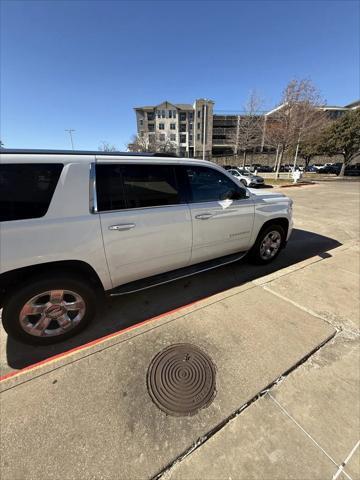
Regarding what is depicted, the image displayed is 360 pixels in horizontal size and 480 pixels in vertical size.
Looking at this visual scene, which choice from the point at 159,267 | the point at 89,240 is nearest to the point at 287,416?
the point at 159,267

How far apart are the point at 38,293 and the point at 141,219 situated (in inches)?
47.9

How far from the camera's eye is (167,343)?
2.35 m

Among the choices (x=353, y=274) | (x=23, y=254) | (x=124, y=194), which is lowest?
(x=353, y=274)

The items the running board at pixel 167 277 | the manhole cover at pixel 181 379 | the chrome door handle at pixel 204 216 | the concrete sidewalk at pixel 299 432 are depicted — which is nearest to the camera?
the concrete sidewalk at pixel 299 432

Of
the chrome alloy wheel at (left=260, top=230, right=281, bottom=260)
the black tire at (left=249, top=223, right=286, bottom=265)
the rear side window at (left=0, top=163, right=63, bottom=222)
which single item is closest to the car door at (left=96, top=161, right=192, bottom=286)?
the rear side window at (left=0, top=163, right=63, bottom=222)

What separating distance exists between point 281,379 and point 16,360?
2547 mm

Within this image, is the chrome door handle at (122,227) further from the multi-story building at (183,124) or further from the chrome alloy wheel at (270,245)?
the multi-story building at (183,124)

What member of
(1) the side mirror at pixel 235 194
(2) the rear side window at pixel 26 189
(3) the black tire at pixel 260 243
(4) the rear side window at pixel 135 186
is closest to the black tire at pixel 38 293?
(2) the rear side window at pixel 26 189

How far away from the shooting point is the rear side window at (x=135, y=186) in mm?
2291

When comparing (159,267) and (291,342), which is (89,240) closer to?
(159,267)

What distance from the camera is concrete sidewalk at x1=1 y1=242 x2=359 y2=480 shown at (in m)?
1.42

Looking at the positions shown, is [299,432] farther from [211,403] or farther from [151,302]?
[151,302]

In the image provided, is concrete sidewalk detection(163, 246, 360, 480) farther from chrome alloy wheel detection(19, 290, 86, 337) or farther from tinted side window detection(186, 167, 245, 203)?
tinted side window detection(186, 167, 245, 203)

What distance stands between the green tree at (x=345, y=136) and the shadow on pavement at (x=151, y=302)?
29.1 meters
